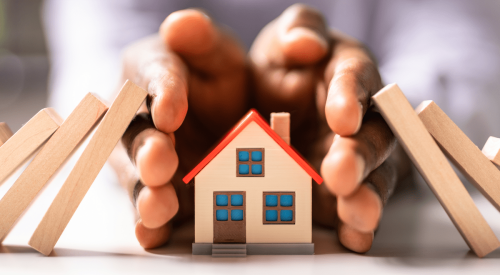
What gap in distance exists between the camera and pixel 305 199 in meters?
0.62

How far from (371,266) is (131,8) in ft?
3.61

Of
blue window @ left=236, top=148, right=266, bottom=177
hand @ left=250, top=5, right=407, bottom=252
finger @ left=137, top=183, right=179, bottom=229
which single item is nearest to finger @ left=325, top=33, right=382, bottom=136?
hand @ left=250, top=5, right=407, bottom=252

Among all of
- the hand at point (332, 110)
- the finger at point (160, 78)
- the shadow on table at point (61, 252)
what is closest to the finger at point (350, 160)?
the hand at point (332, 110)

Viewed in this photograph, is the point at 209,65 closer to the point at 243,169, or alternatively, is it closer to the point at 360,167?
the point at 243,169

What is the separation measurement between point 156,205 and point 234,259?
129 mm

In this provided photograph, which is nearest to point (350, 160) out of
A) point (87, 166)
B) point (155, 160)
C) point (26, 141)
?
point (155, 160)

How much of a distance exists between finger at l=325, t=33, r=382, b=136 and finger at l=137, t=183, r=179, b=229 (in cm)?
22

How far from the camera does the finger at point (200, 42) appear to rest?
68 cm

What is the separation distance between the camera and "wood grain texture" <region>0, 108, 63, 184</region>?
0.64 meters

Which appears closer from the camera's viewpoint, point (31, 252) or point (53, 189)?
point (31, 252)

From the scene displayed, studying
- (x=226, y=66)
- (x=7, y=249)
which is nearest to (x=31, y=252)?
(x=7, y=249)

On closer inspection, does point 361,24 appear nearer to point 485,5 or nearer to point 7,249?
point 485,5

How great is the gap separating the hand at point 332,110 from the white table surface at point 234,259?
0.05 m

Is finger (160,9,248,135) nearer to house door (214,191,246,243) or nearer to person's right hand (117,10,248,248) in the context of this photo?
person's right hand (117,10,248,248)
